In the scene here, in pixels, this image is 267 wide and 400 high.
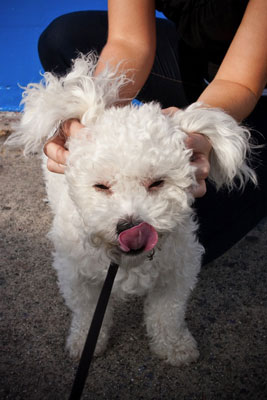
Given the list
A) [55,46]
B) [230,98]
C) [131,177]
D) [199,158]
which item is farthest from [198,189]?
[55,46]

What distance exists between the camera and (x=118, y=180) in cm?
113

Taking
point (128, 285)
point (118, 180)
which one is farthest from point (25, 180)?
point (118, 180)

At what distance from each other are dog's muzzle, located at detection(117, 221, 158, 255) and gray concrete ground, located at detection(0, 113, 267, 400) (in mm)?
705

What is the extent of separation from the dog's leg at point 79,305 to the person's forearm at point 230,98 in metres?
0.84

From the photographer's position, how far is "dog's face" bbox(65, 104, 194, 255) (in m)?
1.10

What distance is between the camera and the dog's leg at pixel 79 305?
151 centimetres

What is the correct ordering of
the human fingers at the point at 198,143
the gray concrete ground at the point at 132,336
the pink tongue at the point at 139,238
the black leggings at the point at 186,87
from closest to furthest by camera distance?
1. the pink tongue at the point at 139,238
2. the human fingers at the point at 198,143
3. the gray concrete ground at the point at 132,336
4. the black leggings at the point at 186,87

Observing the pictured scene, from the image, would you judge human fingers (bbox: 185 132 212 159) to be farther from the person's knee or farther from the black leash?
the person's knee

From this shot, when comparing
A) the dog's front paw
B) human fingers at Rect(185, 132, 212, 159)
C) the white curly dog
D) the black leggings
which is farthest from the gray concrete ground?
human fingers at Rect(185, 132, 212, 159)

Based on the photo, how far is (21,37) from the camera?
338 cm

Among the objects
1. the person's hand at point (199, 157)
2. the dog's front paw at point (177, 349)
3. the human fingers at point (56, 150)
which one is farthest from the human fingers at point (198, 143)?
the dog's front paw at point (177, 349)

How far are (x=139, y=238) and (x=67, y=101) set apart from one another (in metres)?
0.49

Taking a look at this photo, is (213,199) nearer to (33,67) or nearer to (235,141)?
(235,141)

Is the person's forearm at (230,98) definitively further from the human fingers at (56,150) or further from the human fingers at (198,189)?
the human fingers at (56,150)
